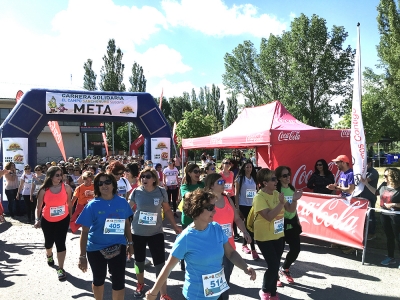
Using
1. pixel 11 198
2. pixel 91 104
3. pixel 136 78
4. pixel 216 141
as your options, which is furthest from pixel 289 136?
pixel 136 78

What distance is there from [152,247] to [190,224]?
1541 millimetres

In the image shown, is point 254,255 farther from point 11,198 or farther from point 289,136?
point 11,198

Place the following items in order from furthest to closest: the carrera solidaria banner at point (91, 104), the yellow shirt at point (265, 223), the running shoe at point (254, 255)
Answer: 1. the carrera solidaria banner at point (91, 104)
2. the running shoe at point (254, 255)
3. the yellow shirt at point (265, 223)

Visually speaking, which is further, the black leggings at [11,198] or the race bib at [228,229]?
the black leggings at [11,198]

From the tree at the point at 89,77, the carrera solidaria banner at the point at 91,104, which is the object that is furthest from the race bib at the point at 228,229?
the tree at the point at 89,77

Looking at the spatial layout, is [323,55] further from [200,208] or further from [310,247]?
[200,208]

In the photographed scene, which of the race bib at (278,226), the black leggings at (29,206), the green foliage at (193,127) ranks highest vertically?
the green foliage at (193,127)

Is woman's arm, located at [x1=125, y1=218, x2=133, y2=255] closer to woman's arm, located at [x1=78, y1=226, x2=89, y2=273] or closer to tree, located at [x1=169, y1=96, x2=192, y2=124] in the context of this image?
woman's arm, located at [x1=78, y1=226, x2=89, y2=273]

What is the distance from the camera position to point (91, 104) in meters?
12.5

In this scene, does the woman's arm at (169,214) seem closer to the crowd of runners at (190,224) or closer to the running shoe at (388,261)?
the crowd of runners at (190,224)

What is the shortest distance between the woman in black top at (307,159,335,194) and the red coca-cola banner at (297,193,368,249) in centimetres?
60

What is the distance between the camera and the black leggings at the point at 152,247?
4.20 meters

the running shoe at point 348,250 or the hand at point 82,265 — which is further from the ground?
the hand at point 82,265

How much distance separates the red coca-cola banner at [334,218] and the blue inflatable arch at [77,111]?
7.73 meters
